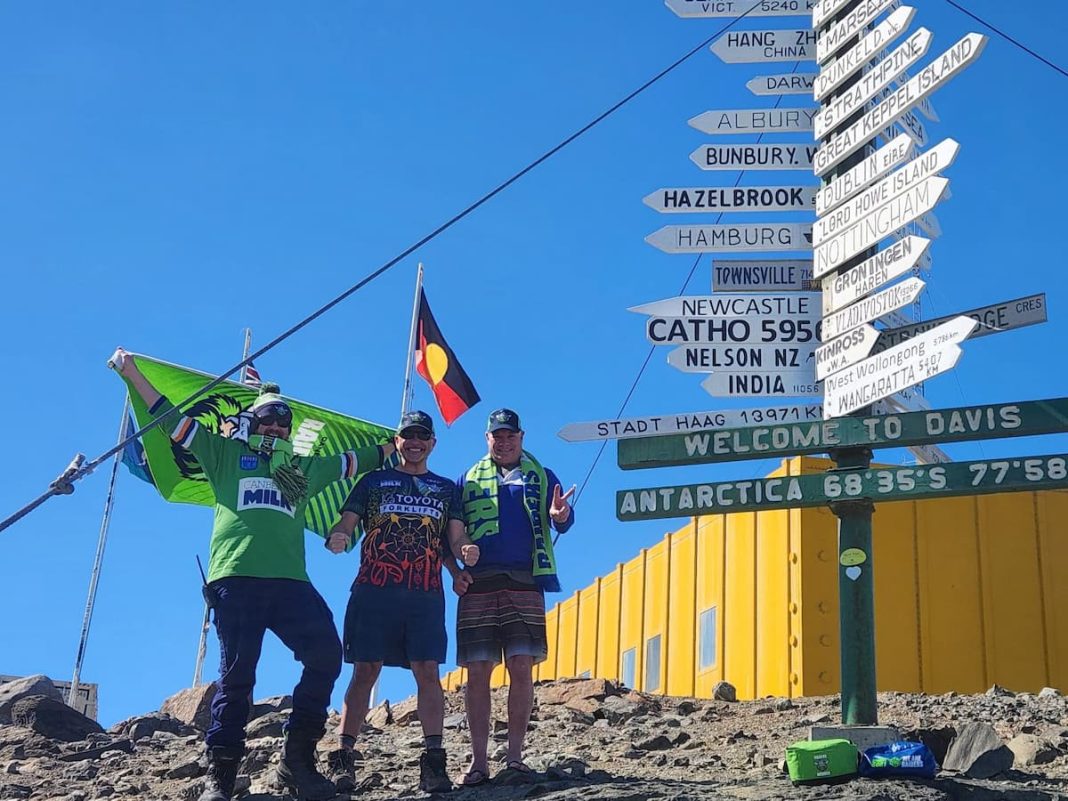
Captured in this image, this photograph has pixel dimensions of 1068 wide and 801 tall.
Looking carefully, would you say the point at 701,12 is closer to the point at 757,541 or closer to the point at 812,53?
the point at 812,53

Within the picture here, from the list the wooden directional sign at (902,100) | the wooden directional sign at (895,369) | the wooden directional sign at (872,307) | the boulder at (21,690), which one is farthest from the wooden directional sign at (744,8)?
the boulder at (21,690)

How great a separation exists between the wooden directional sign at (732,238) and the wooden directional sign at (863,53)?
3.32 feet

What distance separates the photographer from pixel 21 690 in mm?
11133

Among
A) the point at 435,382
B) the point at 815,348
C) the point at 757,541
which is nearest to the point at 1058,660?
the point at 757,541

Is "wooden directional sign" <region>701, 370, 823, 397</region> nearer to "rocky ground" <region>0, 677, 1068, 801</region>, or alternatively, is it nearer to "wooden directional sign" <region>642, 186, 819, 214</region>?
Answer: "wooden directional sign" <region>642, 186, 819, 214</region>

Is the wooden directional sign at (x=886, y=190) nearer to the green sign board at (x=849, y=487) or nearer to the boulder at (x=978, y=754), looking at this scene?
the green sign board at (x=849, y=487)

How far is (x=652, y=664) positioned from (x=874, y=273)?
706 centimetres

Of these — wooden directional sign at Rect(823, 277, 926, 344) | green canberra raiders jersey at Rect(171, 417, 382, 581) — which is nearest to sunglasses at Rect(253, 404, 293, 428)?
green canberra raiders jersey at Rect(171, 417, 382, 581)

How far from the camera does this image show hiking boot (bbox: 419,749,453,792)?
23.5 ft

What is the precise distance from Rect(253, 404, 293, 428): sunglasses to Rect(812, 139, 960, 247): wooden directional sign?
386 cm

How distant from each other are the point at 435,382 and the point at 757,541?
458 cm

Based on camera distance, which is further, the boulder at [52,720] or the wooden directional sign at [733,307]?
the boulder at [52,720]

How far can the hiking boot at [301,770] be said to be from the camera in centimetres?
722

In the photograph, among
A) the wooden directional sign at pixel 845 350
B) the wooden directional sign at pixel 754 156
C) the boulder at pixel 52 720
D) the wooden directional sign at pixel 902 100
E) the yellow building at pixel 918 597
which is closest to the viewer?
the wooden directional sign at pixel 902 100
